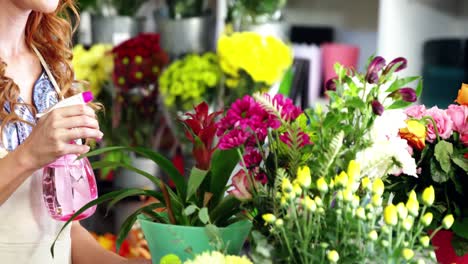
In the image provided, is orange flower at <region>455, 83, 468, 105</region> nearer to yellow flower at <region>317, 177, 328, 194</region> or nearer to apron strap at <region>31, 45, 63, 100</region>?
yellow flower at <region>317, 177, 328, 194</region>

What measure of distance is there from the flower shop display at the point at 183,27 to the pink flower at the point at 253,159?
2.30 metres

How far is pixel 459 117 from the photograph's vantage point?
128 centimetres

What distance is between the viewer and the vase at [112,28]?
3.43 m

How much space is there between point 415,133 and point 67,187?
21.3 inches

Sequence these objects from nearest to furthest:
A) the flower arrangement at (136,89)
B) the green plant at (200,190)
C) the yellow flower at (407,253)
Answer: the yellow flower at (407,253) → the green plant at (200,190) → the flower arrangement at (136,89)

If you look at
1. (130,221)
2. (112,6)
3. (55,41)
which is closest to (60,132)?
(130,221)

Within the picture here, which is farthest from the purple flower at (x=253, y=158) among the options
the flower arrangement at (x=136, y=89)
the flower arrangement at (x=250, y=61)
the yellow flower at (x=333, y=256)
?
the flower arrangement at (x=136, y=89)

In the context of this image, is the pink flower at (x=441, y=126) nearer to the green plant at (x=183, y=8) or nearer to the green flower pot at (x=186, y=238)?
the green flower pot at (x=186, y=238)

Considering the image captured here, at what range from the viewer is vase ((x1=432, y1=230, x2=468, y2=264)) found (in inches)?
48.9

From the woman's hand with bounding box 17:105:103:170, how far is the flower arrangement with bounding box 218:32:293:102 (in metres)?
1.72

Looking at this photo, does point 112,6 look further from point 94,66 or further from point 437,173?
point 437,173

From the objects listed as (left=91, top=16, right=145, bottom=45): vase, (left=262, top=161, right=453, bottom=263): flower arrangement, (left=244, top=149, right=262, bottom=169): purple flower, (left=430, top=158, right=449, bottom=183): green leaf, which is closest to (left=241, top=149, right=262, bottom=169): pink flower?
(left=244, top=149, right=262, bottom=169): purple flower

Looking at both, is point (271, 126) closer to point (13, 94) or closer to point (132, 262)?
point (132, 262)

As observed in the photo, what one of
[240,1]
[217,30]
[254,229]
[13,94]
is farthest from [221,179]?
[217,30]
